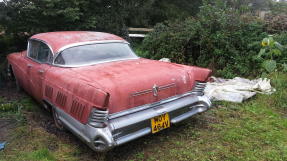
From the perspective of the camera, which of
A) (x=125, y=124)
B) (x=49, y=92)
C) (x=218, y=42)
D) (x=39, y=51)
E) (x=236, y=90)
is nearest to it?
(x=125, y=124)

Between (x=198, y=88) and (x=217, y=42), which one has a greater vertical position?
(x=217, y=42)

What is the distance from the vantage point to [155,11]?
41.5 feet

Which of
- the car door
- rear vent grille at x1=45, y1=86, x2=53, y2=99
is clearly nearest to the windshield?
the car door

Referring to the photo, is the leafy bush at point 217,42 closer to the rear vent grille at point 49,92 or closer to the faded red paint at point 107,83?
the faded red paint at point 107,83

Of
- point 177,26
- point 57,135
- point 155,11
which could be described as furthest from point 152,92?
point 155,11

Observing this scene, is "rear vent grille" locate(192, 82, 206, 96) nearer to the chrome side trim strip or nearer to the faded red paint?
the faded red paint

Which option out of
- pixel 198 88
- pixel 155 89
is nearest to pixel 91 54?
pixel 155 89

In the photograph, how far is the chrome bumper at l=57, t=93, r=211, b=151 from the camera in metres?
2.65

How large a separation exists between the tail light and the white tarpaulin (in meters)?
2.72

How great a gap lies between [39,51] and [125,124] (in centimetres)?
245

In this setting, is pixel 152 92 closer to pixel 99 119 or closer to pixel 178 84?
pixel 178 84

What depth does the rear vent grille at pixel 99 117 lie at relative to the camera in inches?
104

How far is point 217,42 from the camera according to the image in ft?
21.3

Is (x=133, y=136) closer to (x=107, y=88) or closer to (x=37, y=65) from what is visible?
(x=107, y=88)
